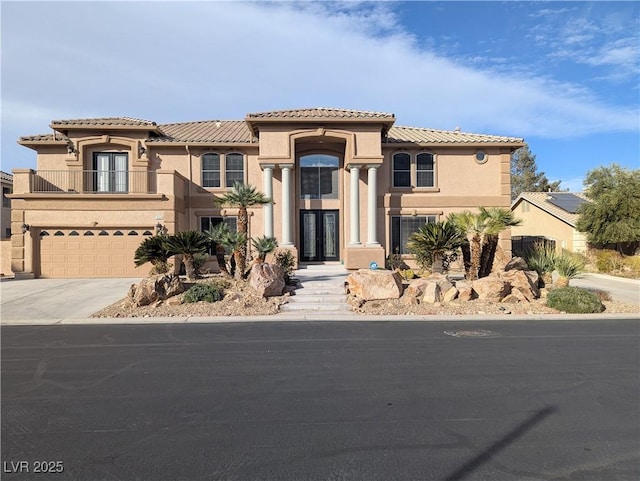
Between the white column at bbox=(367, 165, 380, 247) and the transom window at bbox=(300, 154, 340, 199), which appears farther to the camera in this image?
the transom window at bbox=(300, 154, 340, 199)

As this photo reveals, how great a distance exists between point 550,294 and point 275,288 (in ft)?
28.1

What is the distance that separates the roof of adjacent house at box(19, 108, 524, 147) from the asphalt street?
13.2 m

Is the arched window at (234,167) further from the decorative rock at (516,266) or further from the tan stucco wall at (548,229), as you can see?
the tan stucco wall at (548,229)

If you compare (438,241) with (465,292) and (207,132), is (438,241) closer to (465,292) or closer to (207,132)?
(465,292)

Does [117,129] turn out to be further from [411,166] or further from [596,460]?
[596,460]

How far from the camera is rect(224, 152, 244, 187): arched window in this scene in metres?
22.3

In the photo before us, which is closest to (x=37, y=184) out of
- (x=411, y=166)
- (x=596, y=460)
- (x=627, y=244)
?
(x=411, y=166)

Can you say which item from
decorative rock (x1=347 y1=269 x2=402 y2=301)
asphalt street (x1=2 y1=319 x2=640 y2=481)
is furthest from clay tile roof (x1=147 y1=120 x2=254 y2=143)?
asphalt street (x1=2 y1=319 x2=640 y2=481)

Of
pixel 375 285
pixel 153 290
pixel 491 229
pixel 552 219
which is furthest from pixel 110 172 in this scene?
pixel 552 219

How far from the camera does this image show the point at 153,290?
1348 cm

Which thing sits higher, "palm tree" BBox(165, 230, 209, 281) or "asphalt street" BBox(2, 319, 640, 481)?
"palm tree" BBox(165, 230, 209, 281)

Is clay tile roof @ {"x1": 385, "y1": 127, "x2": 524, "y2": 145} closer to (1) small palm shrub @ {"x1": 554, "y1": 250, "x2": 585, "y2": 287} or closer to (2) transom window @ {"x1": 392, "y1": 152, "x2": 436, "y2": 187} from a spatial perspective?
(2) transom window @ {"x1": 392, "y1": 152, "x2": 436, "y2": 187}

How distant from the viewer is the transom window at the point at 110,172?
2198cm

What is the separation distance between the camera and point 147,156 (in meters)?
22.0
